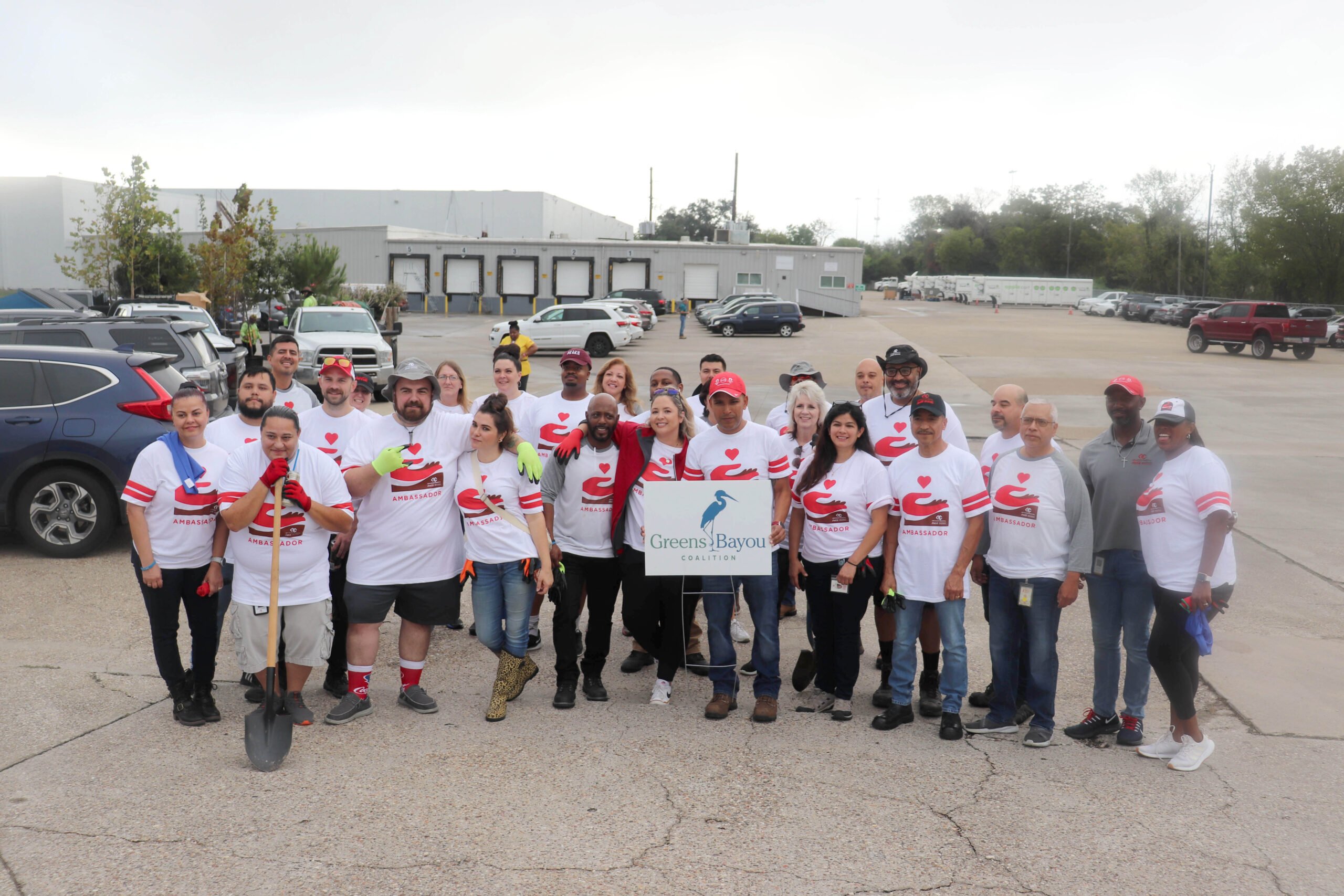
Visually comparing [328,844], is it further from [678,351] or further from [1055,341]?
[1055,341]

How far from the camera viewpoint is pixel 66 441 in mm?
8117

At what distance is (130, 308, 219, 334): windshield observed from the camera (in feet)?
60.8

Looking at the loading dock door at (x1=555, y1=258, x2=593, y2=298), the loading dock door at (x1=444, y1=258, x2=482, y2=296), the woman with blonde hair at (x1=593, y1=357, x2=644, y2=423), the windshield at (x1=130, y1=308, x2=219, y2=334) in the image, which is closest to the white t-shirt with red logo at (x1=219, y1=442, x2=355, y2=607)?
the woman with blonde hair at (x1=593, y1=357, x2=644, y2=423)

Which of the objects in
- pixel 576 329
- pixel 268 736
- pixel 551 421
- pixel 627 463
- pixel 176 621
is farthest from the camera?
pixel 576 329

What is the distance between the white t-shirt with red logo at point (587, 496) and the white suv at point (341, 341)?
1377 centimetres

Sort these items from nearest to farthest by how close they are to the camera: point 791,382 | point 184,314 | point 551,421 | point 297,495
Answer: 1. point 297,495
2. point 551,421
3. point 791,382
4. point 184,314

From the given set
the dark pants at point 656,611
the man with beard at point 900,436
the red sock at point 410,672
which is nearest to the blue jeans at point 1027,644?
the man with beard at point 900,436

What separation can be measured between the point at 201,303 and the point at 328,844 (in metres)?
26.0

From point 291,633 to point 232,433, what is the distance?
128cm

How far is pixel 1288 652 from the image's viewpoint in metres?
6.68

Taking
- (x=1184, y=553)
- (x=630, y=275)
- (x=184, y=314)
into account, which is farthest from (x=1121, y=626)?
(x=630, y=275)

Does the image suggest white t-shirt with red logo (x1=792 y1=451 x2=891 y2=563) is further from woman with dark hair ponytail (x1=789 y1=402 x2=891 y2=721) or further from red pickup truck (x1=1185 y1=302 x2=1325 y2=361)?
red pickup truck (x1=1185 y1=302 x2=1325 y2=361)

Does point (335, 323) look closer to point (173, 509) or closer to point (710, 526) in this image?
point (173, 509)

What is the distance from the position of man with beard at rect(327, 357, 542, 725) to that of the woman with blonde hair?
1147mm
